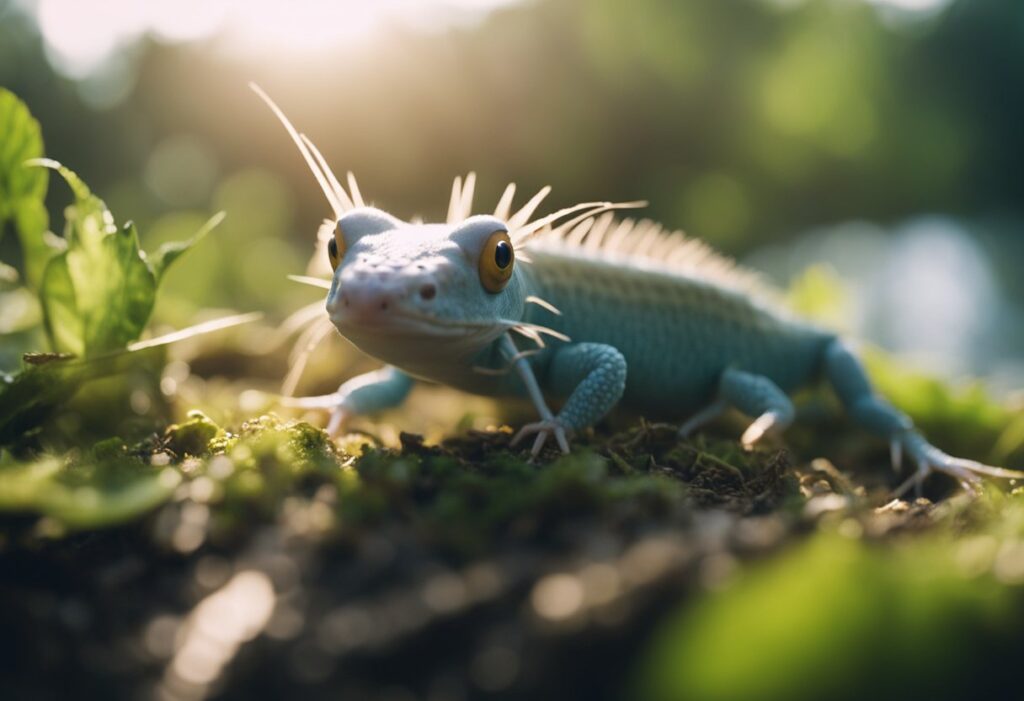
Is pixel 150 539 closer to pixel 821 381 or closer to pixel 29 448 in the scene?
pixel 29 448

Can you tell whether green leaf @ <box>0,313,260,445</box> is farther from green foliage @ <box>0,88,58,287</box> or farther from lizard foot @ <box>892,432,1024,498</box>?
lizard foot @ <box>892,432,1024,498</box>

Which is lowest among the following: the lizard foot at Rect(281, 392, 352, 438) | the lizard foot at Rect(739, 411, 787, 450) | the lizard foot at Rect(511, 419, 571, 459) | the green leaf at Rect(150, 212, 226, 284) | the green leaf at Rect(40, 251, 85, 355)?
the lizard foot at Rect(281, 392, 352, 438)

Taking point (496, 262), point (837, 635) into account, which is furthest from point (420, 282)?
point (837, 635)

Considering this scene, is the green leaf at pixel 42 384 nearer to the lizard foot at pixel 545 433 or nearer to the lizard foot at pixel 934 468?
the lizard foot at pixel 545 433

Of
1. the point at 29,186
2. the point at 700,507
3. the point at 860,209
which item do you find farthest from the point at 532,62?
the point at 700,507

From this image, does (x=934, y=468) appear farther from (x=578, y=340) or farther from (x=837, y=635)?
(x=837, y=635)

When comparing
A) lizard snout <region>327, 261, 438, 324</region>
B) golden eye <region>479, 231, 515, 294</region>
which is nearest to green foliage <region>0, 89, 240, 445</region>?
lizard snout <region>327, 261, 438, 324</region>

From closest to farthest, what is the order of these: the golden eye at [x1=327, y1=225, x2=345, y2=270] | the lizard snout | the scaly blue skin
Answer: the lizard snout
the scaly blue skin
the golden eye at [x1=327, y1=225, x2=345, y2=270]
